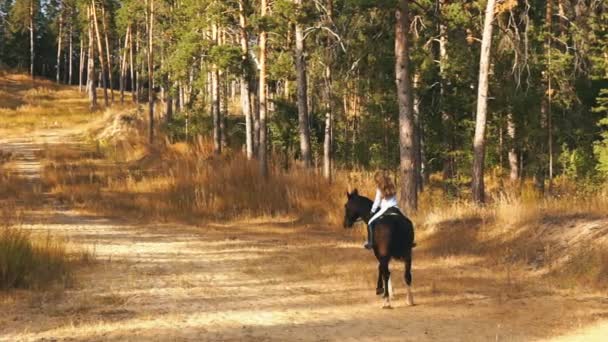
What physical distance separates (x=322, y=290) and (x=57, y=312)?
3.39 meters

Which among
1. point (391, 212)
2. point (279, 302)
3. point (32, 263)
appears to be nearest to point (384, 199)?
point (391, 212)

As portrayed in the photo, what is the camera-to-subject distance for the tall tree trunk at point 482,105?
1512cm

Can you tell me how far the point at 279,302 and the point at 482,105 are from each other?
9447 millimetres

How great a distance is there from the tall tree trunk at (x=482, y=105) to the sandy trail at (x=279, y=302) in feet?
16.1

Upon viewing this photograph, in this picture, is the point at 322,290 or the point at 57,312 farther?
the point at 322,290

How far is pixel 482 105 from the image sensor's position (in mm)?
15203

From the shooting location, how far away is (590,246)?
909cm

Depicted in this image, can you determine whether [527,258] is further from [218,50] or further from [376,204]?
[218,50]

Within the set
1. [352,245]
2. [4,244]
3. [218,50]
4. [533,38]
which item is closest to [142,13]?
[218,50]

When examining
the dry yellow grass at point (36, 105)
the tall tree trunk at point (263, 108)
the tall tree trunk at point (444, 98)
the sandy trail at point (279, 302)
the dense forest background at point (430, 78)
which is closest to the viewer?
the sandy trail at point (279, 302)

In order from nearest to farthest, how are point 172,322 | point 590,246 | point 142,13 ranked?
point 172,322 → point 590,246 → point 142,13

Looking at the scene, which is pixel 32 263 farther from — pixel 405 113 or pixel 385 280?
pixel 405 113

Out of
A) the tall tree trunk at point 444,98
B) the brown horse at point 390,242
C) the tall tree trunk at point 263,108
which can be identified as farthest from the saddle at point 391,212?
the tall tree trunk at point 444,98

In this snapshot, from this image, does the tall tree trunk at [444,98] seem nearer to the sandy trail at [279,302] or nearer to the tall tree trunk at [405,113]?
the tall tree trunk at [405,113]
